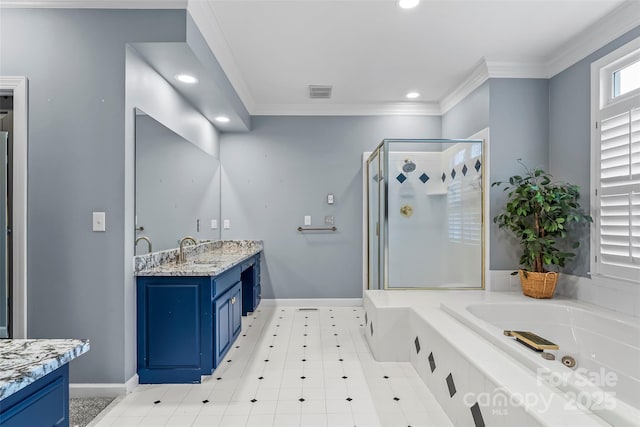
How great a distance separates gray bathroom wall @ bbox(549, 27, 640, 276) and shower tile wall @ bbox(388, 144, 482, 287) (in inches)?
26.6

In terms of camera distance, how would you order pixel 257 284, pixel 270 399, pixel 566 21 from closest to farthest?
pixel 270 399 < pixel 566 21 < pixel 257 284

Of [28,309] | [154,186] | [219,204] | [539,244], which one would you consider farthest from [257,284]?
[539,244]

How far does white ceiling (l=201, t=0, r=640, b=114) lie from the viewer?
244 centimetres

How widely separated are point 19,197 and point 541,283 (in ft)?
12.9

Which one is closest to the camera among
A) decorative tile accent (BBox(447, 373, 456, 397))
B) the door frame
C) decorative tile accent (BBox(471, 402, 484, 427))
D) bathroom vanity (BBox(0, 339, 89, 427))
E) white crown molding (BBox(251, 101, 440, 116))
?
bathroom vanity (BBox(0, 339, 89, 427))

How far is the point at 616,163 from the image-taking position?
2.50 metres

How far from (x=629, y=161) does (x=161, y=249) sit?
11.5 feet

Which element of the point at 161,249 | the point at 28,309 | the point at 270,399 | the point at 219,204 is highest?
the point at 219,204

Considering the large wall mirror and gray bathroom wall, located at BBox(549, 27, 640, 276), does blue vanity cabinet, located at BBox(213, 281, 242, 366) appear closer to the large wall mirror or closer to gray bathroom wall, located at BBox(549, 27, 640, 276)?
the large wall mirror

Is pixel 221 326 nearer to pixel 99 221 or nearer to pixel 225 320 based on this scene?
pixel 225 320

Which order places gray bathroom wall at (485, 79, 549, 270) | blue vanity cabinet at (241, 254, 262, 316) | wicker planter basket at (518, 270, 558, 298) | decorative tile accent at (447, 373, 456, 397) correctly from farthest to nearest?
blue vanity cabinet at (241, 254, 262, 316) < gray bathroom wall at (485, 79, 549, 270) < wicker planter basket at (518, 270, 558, 298) < decorative tile accent at (447, 373, 456, 397)

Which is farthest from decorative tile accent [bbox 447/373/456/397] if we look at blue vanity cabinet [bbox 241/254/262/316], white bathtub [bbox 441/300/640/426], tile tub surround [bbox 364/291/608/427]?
blue vanity cabinet [bbox 241/254/262/316]

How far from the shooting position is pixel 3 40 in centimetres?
223

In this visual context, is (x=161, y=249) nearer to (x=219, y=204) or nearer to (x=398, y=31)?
(x=219, y=204)
